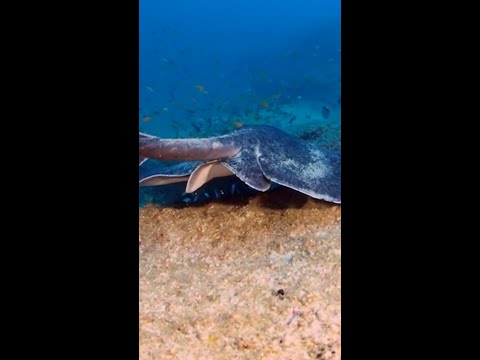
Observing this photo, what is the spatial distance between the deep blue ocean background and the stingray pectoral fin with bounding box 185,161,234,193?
0.37 m

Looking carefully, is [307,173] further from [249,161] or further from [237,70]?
[237,70]

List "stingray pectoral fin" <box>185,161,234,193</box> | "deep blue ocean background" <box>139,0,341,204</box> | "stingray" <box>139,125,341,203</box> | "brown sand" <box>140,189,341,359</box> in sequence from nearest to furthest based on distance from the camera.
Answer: "brown sand" <box>140,189,341,359</box>, "stingray" <box>139,125,341,203</box>, "stingray pectoral fin" <box>185,161,234,193</box>, "deep blue ocean background" <box>139,0,341,204</box>

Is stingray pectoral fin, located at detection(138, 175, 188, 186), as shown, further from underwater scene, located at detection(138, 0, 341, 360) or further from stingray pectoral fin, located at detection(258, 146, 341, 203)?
stingray pectoral fin, located at detection(258, 146, 341, 203)

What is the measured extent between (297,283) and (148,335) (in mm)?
861

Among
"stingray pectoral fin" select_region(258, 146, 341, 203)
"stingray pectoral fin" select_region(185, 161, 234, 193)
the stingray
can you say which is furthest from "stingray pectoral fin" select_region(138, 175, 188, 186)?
"stingray pectoral fin" select_region(258, 146, 341, 203)

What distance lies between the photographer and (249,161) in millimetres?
3285

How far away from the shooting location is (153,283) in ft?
7.70

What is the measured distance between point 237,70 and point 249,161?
35.2 meters

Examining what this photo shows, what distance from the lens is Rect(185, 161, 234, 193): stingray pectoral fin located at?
10.6ft

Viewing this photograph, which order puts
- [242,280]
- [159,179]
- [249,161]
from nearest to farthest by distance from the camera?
[242,280] → [249,161] → [159,179]

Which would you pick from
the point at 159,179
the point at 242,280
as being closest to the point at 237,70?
the point at 159,179

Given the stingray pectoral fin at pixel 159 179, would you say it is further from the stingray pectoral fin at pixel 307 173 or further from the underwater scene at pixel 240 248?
the stingray pectoral fin at pixel 307 173

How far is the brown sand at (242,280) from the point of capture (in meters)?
1.70
